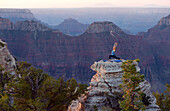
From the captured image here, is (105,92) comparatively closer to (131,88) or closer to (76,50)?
(131,88)

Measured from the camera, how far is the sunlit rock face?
16078 millimetres

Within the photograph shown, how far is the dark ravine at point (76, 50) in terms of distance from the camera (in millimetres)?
70875

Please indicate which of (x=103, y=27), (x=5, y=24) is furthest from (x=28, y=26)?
(x=103, y=27)

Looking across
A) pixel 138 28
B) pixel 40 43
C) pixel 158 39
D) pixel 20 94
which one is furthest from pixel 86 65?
pixel 138 28

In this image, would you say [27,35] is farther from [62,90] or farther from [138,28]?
[138,28]

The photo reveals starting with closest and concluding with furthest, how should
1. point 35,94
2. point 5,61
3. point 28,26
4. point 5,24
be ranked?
point 35,94, point 5,61, point 5,24, point 28,26

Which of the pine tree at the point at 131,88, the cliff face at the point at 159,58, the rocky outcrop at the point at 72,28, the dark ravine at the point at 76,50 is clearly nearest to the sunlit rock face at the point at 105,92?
the pine tree at the point at 131,88

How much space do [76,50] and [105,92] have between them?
5851cm

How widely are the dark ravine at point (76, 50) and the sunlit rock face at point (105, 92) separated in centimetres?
5124

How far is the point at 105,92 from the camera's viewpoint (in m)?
16.6

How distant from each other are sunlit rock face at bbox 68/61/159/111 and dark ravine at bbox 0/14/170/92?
51241 mm

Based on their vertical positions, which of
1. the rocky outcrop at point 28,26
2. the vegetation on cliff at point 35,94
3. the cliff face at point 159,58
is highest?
the vegetation on cliff at point 35,94

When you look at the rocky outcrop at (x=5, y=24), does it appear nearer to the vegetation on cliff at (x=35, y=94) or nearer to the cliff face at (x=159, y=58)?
the cliff face at (x=159, y=58)

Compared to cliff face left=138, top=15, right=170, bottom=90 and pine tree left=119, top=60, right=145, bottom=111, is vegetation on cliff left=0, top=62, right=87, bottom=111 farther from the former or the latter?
cliff face left=138, top=15, right=170, bottom=90
